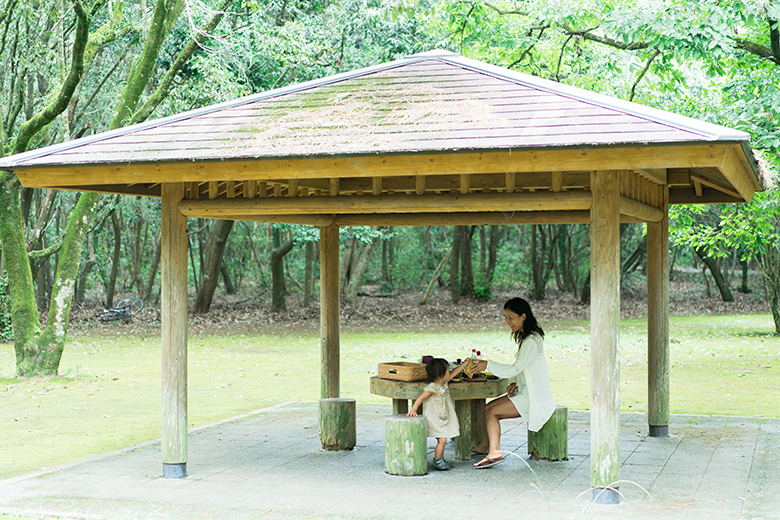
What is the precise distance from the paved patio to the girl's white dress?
0.36 m

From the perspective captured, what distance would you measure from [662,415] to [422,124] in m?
4.40

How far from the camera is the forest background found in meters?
12.1

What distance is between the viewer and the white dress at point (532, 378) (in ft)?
22.9

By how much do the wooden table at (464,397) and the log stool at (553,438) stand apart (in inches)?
20.1

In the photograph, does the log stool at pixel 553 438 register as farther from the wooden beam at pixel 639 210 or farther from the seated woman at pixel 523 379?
the wooden beam at pixel 639 210

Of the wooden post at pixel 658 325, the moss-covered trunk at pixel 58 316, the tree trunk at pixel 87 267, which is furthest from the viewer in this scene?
the tree trunk at pixel 87 267

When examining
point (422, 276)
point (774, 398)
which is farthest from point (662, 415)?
point (422, 276)

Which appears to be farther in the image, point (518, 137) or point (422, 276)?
point (422, 276)

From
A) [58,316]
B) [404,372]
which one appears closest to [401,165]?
[404,372]

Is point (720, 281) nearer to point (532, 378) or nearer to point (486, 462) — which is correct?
point (532, 378)

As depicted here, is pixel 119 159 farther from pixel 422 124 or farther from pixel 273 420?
pixel 273 420

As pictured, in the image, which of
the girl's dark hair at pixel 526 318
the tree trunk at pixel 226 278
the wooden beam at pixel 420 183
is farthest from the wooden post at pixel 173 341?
the tree trunk at pixel 226 278

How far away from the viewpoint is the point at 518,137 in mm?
5484

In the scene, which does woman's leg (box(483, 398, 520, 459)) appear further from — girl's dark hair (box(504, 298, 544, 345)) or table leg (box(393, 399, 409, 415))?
table leg (box(393, 399, 409, 415))
